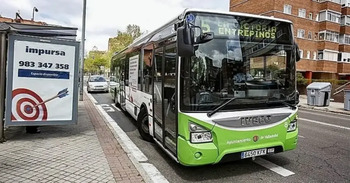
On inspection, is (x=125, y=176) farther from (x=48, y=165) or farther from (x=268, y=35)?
(x=268, y=35)

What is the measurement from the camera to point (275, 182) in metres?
4.27

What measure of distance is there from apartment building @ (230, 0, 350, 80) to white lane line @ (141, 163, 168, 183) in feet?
102

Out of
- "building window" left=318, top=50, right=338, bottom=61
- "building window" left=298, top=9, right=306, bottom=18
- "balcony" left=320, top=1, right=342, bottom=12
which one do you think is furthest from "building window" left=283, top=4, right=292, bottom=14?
"building window" left=318, top=50, right=338, bottom=61

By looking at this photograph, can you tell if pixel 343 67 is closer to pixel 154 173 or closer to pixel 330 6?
pixel 330 6

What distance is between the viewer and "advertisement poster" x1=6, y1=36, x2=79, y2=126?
6.04 meters

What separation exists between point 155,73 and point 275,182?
3139 millimetres

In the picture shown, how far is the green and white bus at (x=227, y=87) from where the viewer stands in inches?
159

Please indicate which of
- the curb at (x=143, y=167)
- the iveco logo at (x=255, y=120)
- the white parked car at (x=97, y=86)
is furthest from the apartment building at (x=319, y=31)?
the curb at (x=143, y=167)

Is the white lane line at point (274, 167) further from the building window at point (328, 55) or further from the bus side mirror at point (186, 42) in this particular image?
the building window at point (328, 55)

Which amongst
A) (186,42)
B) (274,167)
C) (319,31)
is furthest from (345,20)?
(186,42)

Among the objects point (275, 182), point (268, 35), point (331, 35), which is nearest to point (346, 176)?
point (275, 182)

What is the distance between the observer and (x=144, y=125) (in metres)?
6.73

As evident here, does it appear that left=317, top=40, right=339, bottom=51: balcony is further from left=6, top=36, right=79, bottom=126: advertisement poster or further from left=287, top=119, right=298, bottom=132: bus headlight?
left=6, top=36, right=79, bottom=126: advertisement poster

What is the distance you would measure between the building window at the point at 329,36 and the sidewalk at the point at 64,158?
36.9 meters
